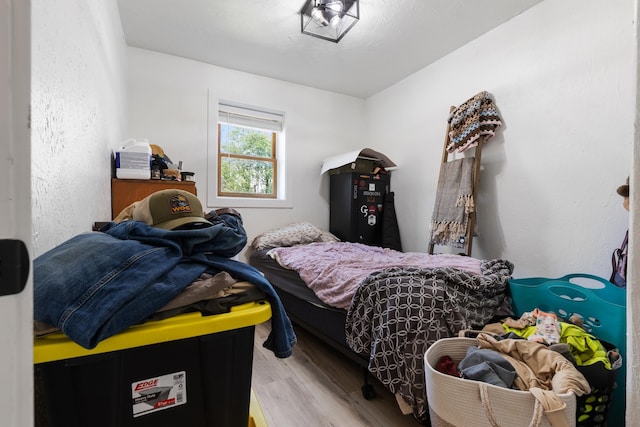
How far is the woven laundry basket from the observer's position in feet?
2.58

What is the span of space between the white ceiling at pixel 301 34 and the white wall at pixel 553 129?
25 centimetres

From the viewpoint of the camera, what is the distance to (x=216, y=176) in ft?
9.33

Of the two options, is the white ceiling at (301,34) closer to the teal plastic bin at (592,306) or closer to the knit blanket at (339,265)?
the knit blanket at (339,265)

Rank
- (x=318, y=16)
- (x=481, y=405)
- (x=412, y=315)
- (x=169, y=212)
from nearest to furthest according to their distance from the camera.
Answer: (x=169, y=212) < (x=481, y=405) < (x=412, y=315) < (x=318, y=16)

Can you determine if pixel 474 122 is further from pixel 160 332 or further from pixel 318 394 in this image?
pixel 160 332

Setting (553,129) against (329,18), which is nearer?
(553,129)

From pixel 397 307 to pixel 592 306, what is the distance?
836 millimetres

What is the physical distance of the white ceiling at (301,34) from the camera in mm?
2012

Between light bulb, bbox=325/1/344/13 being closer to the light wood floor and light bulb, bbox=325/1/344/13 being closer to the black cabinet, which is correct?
the black cabinet

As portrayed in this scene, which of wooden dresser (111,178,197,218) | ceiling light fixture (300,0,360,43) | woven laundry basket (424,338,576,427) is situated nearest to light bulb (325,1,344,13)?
ceiling light fixture (300,0,360,43)

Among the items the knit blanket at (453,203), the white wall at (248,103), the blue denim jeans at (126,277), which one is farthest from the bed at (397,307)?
the white wall at (248,103)

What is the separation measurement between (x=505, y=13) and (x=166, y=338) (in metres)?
2.78

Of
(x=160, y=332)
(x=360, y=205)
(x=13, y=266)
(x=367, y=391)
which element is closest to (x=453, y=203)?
(x=360, y=205)

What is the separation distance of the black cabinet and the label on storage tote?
8.16 feet
